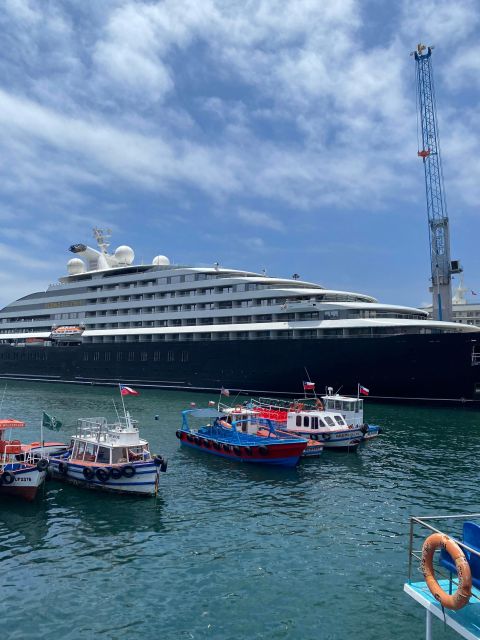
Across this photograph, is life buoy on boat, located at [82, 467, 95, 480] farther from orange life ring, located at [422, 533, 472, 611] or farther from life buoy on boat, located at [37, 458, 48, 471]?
orange life ring, located at [422, 533, 472, 611]

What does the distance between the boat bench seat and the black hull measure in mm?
37013

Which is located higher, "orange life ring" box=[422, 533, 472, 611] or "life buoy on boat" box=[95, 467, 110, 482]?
"orange life ring" box=[422, 533, 472, 611]

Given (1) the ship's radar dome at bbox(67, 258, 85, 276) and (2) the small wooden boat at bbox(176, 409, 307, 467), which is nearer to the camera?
(2) the small wooden boat at bbox(176, 409, 307, 467)

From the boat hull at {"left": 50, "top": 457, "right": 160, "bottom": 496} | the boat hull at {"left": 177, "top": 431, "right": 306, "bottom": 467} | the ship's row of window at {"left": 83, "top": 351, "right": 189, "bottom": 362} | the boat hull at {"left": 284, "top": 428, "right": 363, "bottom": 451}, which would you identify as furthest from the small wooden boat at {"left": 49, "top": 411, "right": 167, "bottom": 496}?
the ship's row of window at {"left": 83, "top": 351, "right": 189, "bottom": 362}

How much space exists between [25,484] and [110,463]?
3.36 metres

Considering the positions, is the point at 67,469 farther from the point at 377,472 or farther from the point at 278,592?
the point at 377,472

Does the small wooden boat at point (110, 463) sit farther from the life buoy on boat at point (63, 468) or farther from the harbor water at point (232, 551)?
the harbor water at point (232, 551)

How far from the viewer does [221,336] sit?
5741 cm

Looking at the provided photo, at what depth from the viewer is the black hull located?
42250mm

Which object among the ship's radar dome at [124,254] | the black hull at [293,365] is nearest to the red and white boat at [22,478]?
the black hull at [293,365]

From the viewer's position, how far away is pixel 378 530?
15961 mm

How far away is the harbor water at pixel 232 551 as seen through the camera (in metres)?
10.7

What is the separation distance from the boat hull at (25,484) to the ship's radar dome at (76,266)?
6553cm

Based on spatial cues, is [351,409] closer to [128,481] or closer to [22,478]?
[128,481]
